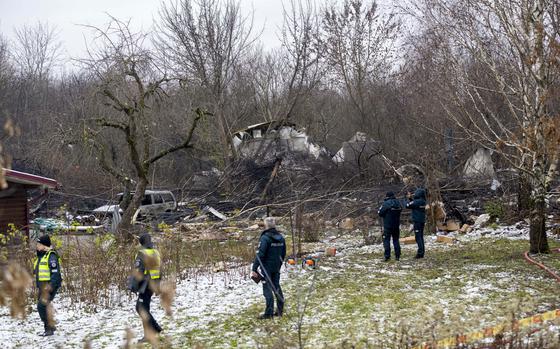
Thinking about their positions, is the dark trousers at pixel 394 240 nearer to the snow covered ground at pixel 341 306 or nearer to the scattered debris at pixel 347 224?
the snow covered ground at pixel 341 306

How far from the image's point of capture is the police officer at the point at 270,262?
29.1 feet

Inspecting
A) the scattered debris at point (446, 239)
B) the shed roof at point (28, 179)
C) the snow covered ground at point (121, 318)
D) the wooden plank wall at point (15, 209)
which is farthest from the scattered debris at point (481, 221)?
the wooden plank wall at point (15, 209)

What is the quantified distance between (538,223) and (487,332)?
677cm

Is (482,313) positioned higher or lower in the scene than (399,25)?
lower

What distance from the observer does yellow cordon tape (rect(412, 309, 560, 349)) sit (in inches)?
235

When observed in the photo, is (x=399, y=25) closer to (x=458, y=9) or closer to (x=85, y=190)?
(x=85, y=190)

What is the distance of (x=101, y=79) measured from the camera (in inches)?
663

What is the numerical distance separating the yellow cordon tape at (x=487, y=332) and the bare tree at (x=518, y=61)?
403 cm

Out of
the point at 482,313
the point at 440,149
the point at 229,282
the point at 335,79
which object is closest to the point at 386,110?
the point at 335,79

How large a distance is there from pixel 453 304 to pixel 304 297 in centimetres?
259

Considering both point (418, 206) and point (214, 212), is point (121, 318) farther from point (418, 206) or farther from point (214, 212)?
point (214, 212)

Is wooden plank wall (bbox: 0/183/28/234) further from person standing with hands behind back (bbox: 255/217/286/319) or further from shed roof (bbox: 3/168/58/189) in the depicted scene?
person standing with hands behind back (bbox: 255/217/286/319)

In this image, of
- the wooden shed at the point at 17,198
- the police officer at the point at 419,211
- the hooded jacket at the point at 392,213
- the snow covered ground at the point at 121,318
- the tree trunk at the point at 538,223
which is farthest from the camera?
the wooden shed at the point at 17,198

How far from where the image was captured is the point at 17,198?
18.7 meters
